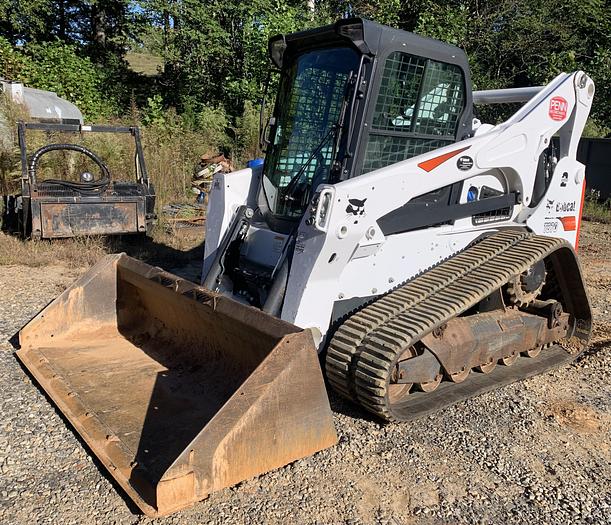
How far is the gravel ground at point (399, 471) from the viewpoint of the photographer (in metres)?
2.78

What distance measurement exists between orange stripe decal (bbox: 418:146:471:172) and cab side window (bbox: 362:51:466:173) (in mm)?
271

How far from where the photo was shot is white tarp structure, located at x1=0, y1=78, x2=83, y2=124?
444 inches

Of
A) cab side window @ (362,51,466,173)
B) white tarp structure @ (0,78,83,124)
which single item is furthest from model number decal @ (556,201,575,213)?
white tarp structure @ (0,78,83,124)

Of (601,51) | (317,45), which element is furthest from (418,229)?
(601,51)

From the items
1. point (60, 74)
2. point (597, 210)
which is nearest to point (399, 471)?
point (597, 210)

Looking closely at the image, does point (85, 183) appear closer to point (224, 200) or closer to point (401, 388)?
point (224, 200)

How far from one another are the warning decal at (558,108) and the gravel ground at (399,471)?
1.99m

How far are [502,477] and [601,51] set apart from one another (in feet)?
44.4

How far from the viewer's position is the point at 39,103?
38.0ft

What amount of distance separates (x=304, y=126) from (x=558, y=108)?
1.92 meters

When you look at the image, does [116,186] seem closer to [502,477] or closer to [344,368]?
[344,368]

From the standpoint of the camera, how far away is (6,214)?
8.50 metres

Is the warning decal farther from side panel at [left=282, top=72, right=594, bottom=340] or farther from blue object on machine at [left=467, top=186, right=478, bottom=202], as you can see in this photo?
blue object on machine at [left=467, top=186, right=478, bottom=202]

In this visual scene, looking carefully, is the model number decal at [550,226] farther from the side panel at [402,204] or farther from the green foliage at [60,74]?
the green foliage at [60,74]
